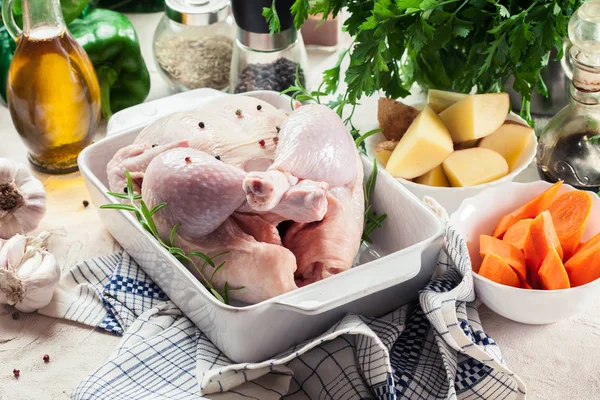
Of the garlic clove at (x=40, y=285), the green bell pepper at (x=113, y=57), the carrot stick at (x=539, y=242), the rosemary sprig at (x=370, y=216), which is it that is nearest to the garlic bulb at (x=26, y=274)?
the garlic clove at (x=40, y=285)

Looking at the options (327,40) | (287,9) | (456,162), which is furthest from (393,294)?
(327,40)

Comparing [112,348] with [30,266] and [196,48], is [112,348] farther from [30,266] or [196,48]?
[196,48]

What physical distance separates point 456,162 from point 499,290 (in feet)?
1.06

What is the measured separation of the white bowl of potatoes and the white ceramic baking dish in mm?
126

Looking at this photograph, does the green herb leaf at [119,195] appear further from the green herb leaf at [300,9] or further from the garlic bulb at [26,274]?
the green herb leaf at [300,9]

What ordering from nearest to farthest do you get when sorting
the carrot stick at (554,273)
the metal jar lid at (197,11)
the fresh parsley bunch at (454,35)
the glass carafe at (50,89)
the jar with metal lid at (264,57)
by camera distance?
1. the carrot stick at (554,273)
2. the fresh parsley bunch at (454,35)
3. the glass carafe at (50,89)
4. the jar with metal lid at (264,57)
5. the metal jar lid at (197,11)

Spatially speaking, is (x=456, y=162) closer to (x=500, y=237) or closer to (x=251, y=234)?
(x=500, y=237)

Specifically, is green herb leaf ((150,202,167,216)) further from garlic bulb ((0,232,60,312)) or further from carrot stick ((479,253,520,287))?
carrot stick ((479,253,520,287))

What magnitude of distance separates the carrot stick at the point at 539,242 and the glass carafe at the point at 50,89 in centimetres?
87

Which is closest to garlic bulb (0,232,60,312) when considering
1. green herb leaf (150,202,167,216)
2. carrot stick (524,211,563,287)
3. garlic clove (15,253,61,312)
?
garlic clove (15,253,61,312)

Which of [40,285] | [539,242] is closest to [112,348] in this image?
[40,285]

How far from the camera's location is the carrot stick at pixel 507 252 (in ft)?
3.90

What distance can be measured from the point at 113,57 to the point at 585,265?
3.62ft

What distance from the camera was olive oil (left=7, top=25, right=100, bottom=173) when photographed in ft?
5.00
